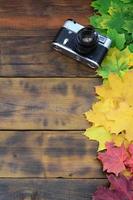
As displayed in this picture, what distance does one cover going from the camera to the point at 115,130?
1.39 meters

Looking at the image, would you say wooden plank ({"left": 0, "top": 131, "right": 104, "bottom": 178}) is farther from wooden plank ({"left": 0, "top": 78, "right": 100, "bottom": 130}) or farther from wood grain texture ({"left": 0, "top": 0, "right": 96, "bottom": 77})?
wood grain texture ({"left": 0, "top": 0, "right": 96, "bottom": 77})

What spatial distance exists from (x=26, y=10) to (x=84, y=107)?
362 millimetres

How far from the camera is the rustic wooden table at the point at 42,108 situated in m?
1.37

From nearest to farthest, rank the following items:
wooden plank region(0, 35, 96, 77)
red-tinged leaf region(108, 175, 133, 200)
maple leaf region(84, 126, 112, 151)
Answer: red-tinged leaf region(108, 175, 133, 200) → maple leaf region(84, 126, 112, 151) → wooden plank region(0, 35, 96, 77)

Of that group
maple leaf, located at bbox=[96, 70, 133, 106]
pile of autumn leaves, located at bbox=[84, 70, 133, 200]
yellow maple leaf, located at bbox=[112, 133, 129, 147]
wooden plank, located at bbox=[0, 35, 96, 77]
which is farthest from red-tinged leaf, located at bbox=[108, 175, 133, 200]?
wooden plank, located at bbox=[0, 35, 96, 77]

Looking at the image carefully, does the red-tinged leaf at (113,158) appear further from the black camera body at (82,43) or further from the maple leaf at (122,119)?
the black camera body at (82,43)

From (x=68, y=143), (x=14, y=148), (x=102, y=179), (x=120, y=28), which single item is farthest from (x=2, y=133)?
(x=120, y=28)

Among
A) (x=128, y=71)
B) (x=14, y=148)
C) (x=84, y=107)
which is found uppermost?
(x=128, y=71)

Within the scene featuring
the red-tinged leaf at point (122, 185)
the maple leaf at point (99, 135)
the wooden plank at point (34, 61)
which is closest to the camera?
the red-tinged leaf at point (122, 185)

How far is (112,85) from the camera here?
1.44 m

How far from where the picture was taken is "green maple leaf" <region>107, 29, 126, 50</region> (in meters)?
1.50

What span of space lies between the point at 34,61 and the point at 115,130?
322 mm

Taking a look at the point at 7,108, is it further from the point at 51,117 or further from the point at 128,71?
the point at 128,71

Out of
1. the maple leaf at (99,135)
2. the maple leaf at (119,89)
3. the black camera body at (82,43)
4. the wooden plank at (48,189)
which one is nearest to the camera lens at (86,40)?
the black camera body at (82,43)
